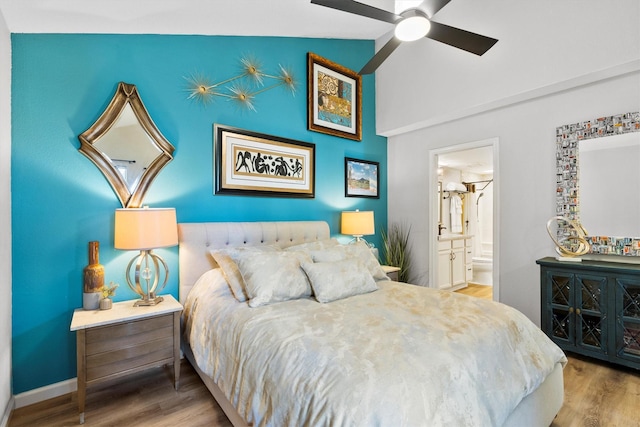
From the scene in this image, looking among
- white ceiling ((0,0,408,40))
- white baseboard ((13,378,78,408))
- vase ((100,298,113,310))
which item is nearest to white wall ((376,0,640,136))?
white ceiling ((0,0,408,40))

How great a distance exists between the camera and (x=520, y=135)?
3.21 meters

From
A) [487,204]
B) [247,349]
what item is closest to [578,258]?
[247,349]

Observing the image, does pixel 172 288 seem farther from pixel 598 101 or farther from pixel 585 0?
pixel 585 0

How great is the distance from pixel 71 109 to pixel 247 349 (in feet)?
6.77

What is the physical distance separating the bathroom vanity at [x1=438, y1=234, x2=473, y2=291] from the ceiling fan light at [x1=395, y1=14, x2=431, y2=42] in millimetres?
3040

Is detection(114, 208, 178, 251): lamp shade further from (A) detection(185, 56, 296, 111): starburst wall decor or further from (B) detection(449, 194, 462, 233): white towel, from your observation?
(B) detection(449, 194, 462, 233): white towel

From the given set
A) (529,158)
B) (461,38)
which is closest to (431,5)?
(461,38)

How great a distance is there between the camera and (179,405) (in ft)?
6.55

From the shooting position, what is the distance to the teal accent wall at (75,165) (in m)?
2.02

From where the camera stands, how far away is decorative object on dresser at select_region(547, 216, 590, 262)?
2.72 metres

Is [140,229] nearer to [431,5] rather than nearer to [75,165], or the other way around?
[75,165]

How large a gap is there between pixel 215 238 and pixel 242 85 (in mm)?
1492

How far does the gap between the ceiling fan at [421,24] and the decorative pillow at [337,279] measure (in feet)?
5.65

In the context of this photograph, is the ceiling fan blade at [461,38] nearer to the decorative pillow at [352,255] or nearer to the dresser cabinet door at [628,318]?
the decorative pillow at [352,255]
